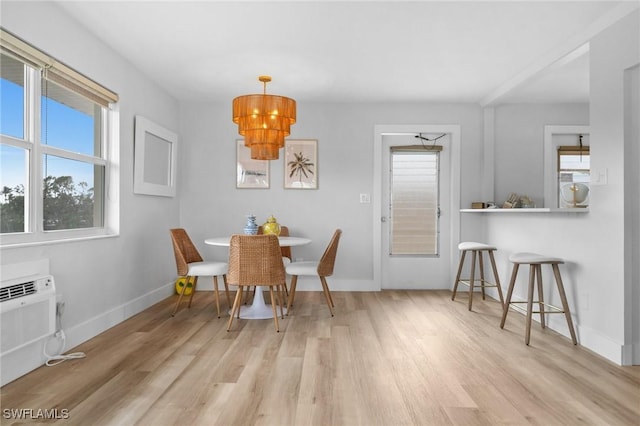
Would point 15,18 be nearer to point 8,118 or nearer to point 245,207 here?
point 8,118

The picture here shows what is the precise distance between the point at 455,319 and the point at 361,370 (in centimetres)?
166

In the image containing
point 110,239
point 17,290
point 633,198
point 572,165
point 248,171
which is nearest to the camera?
point 17,290

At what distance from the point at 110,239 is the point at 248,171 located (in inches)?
83.3

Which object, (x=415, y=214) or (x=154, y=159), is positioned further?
(x=415, y=214)

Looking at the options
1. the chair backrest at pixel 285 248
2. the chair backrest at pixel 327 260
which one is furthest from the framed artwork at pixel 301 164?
the chair backrest at pixel 327 260

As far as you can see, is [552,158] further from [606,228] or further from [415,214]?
[606,228]

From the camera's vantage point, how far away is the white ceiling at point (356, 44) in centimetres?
292

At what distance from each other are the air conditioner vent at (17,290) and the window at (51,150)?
0.96 feet

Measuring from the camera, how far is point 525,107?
5.32 metres

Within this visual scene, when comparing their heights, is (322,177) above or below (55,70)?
below

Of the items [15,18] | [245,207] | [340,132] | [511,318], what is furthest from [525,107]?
[15,18]

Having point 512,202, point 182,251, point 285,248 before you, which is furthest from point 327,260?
point 512,202

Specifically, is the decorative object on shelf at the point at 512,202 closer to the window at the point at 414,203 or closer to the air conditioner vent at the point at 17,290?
the window at the point at 414,203

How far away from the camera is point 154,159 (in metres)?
4.62
